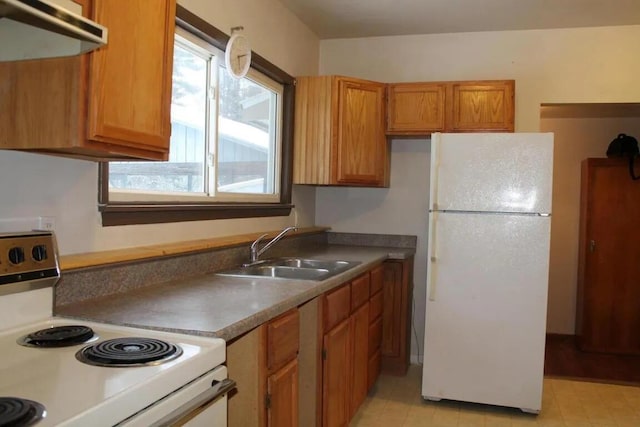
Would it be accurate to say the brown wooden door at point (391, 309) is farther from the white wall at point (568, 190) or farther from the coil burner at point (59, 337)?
the coil burner at point (59, 337)

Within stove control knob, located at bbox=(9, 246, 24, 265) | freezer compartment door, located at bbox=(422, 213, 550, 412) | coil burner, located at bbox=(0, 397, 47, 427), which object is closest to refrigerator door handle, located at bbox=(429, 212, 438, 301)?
freezer compartment door, located at bbox=(422, 213, 550, 412)

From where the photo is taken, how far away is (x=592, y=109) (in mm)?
4535

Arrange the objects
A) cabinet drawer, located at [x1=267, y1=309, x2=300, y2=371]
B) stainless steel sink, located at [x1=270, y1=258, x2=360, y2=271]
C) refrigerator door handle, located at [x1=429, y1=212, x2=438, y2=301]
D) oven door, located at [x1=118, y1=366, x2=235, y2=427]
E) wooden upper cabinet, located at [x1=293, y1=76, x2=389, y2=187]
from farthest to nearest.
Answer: wooden upper cabinet, located at [x1=293, y1=76, x2=389, y2=187]
refrigerator door handle, located at [x1=429, y1=212, x2=438, y2=301]
stainless steel sink, located at [x1=270, y1=258, x2=360, y2=271]
cabinet drawer, located at [x1=267, y1=309, x2=300, y2=371]
oven door, located at [x1=118, y1=366, x2=235, y2=427]

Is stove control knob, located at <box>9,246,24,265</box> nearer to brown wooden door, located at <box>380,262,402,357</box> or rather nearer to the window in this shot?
the window

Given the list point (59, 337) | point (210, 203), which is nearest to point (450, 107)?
point (210, 203)

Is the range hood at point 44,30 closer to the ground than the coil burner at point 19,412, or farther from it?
farther from it

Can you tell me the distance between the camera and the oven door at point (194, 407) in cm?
110

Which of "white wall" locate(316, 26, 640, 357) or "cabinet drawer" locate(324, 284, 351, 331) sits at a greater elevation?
"white wall" locate(316, 26, 640, 357)

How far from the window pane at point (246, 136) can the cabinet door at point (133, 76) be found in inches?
45.2

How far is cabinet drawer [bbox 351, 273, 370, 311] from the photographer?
2738 mm

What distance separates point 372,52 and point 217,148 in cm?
182

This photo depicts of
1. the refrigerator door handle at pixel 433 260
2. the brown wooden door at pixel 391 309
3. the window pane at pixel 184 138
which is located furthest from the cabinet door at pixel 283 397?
the brown wooden door at pixel 391 309

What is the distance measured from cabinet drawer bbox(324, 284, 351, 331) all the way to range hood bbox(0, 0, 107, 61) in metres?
1.42

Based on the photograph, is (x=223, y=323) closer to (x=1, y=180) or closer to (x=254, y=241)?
(x=1, y=180)
